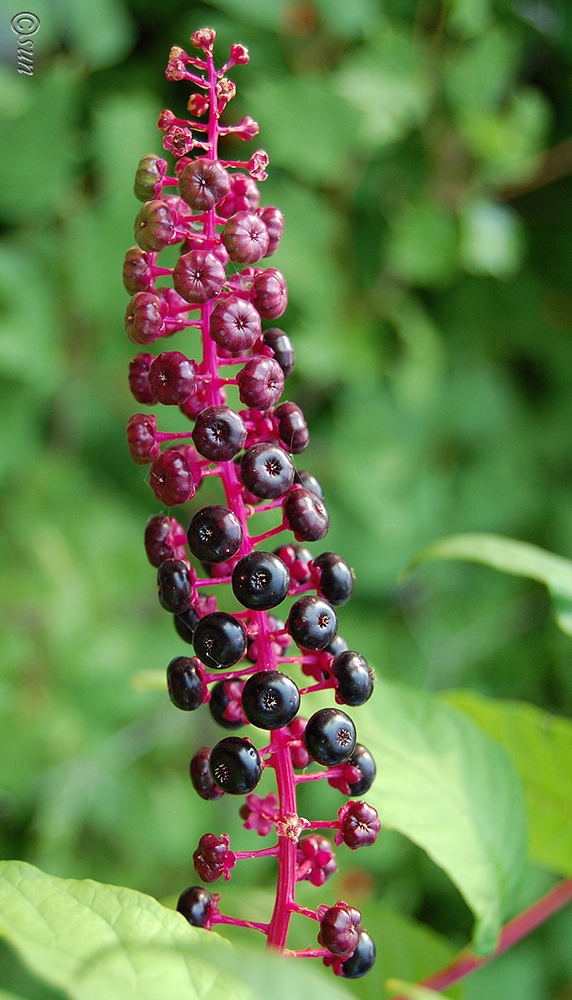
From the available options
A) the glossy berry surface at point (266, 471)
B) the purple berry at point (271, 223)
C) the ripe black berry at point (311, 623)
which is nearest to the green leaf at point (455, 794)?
the ripe black berry at point (311, 623)

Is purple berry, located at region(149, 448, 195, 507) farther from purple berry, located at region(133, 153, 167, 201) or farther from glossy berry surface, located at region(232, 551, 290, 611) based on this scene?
purple berry, located at region(133, 153, 167, 201)

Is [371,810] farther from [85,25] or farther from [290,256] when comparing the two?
[85,25]

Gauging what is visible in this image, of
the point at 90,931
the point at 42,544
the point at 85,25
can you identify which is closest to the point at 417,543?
the point at 42,544

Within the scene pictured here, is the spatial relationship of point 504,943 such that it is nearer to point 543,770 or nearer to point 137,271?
point 543,770

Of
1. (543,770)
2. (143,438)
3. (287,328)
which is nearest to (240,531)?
(143,438)

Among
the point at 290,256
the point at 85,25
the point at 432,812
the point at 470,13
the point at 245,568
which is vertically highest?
the point at 470,13
